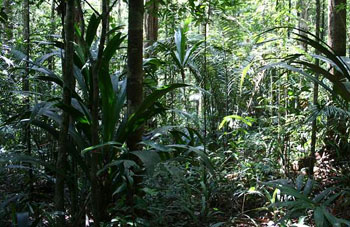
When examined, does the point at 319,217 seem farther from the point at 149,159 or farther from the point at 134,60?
the point at 134,60

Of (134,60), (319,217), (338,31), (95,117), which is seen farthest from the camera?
(338,31)

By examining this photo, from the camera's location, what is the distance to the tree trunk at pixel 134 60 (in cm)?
264

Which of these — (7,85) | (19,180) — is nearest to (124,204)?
(19,180)

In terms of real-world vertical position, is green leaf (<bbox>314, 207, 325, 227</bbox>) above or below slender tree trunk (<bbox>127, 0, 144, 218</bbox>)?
below

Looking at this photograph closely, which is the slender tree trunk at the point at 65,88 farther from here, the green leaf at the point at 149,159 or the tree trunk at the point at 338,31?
the tree trunk at the point at 338,31

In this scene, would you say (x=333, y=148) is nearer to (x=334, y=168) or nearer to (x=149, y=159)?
(x=334, y=168)

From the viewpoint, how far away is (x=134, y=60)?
2635mm

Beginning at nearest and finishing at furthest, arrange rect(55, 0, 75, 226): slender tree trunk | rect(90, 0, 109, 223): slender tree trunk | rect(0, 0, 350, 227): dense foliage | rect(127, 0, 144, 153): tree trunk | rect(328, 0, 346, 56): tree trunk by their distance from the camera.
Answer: rect(90, 0, 109, 223): slender tree trunk < rect(0, 0, 350, 227): dense foliage < rect(55, 0, 75, 226): slender tree trunk < rect(127, 0, 144, 153): tree trunk < rect(328, 0, 346, 56): tree trunk

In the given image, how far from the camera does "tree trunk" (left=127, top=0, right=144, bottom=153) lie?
2.64 metres

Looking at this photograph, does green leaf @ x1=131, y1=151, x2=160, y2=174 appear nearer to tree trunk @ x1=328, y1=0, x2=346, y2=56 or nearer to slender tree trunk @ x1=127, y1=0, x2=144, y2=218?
slender tree trunk @ x1=127, y1=0, x2=144, y2=218

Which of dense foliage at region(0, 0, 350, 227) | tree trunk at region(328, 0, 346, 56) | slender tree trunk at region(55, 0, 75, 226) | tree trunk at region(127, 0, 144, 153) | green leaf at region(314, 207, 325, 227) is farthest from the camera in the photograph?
tree trunk at region(328, 0, 346, 56)

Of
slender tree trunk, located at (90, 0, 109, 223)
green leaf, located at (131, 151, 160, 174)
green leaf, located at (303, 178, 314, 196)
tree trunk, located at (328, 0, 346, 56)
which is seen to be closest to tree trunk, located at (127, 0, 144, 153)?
slender tree trunk, located at (90, 0, 109, 223)

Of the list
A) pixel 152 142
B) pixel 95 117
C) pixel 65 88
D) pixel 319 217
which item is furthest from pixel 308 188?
pixel 65 88

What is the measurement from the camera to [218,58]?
4738 mm
